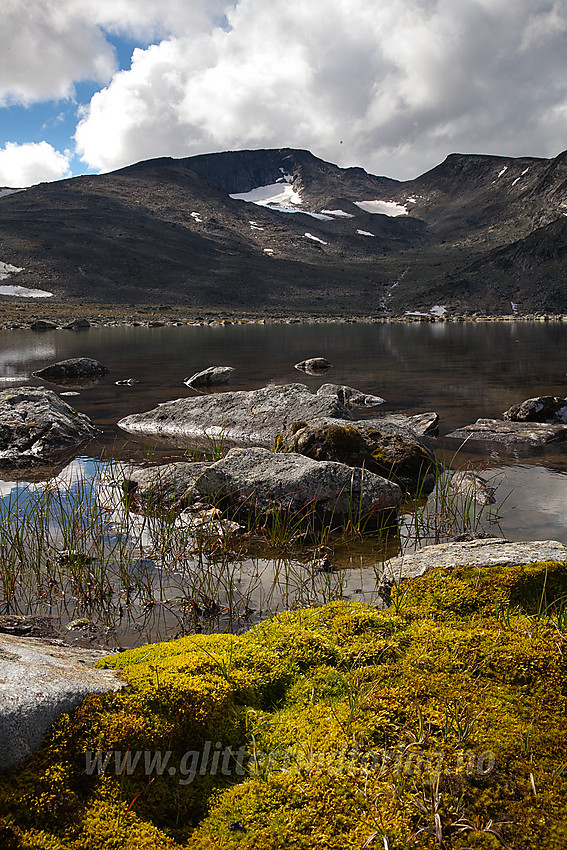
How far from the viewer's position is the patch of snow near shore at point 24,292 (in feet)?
344

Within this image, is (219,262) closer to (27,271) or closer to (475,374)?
(27,271)

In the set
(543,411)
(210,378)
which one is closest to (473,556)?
(543,411)

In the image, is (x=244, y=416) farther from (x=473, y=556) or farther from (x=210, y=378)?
(x=473, y=556)

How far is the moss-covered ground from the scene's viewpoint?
88.0 inches

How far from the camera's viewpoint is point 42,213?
169m

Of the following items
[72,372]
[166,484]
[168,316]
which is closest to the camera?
[166,484]

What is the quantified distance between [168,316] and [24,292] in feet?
111

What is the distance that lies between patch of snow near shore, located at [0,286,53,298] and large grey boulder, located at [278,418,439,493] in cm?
10942

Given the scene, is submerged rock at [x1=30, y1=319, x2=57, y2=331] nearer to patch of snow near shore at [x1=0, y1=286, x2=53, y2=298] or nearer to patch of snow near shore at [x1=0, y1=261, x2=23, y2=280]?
patch of snow near shore at [x1=0, y1=286, x2=53, y2=298]

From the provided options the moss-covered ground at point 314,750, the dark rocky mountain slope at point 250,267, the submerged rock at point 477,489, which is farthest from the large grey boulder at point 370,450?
the dark rocky mountain slope at point 250,267

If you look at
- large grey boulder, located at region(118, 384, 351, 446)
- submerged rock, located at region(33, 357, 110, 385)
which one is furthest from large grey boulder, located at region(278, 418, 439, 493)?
submerged rock, located at region(33, 357, 110, 385)

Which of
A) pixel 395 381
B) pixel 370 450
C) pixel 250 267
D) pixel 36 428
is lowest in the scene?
pixel 370 450

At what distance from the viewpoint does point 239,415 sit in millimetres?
14164

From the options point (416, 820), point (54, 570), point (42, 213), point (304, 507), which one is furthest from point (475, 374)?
point (42, 213)
